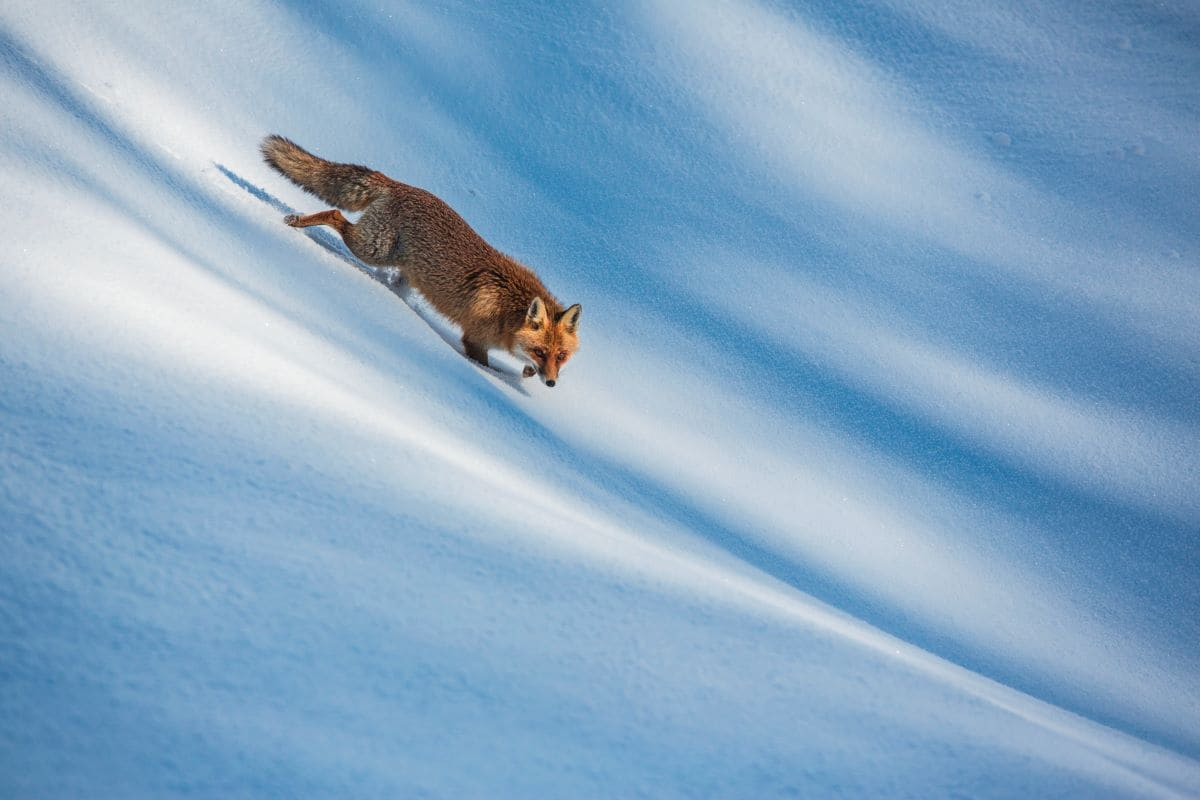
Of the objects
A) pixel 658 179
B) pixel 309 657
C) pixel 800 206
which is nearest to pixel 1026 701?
pixel 309 657

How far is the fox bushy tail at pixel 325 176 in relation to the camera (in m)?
4.68

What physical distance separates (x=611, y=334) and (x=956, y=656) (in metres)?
2.69

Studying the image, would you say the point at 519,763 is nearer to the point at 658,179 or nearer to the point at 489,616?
the point at 489,616

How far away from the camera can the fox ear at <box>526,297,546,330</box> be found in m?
4.42

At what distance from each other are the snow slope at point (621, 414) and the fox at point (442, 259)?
201 millimetres

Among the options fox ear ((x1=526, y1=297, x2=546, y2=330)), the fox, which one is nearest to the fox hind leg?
the fox

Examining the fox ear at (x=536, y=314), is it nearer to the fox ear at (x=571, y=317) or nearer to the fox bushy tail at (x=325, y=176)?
the fox ear at (x=571, y=317)

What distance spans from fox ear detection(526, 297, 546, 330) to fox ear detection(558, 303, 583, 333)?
0.11m

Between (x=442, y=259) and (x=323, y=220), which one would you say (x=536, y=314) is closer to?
(x=442, y=259)

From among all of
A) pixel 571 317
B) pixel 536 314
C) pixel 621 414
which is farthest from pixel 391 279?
pixel 621 414

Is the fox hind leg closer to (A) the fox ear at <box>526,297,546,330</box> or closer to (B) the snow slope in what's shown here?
(B) the snow slope

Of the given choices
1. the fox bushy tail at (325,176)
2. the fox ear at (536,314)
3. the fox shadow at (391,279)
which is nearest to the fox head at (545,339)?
the fox ear at (536,314)

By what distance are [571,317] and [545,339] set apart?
19 centimetres

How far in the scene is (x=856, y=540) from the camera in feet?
11.7
